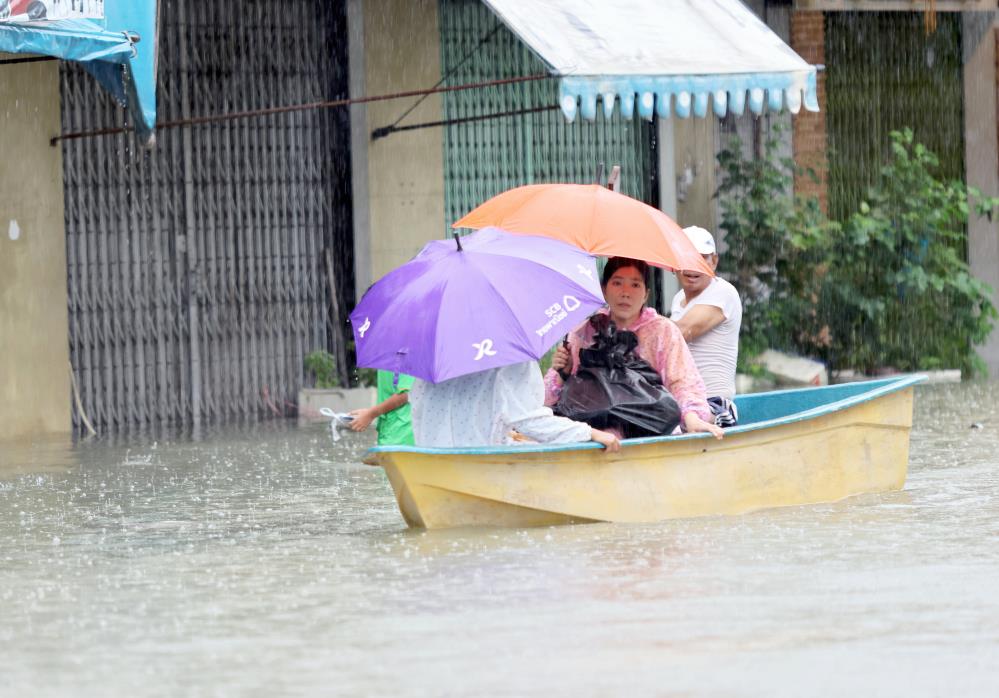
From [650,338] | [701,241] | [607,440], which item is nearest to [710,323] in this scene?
[701,241]

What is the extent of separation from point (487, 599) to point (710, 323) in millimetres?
3248

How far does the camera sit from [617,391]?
9.57 m

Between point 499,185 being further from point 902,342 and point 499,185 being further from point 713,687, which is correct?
point 713,687

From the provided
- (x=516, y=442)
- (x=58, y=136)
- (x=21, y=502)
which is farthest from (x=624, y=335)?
(x=58, y=136)

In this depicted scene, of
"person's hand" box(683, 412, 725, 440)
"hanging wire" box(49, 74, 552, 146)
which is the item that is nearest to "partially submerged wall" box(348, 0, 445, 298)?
"hanging wire" box(49, 74, 552, 146)

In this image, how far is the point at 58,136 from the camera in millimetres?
15789

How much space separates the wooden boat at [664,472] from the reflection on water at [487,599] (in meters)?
0.11

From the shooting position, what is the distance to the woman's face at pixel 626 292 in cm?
968

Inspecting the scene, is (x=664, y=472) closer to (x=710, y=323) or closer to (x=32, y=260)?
(x=710, y=323)

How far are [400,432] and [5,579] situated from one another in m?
2.21

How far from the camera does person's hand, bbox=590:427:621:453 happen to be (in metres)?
9.19

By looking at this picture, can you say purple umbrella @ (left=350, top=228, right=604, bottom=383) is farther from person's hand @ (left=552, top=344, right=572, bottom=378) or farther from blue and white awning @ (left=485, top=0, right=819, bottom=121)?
blue and white awning @ (left=485, top=0, right=819, bottom=121)

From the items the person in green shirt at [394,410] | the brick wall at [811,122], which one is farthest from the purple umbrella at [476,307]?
the brick wall at [811,122]

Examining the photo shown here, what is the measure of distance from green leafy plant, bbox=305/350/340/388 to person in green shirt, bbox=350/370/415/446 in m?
6.87
